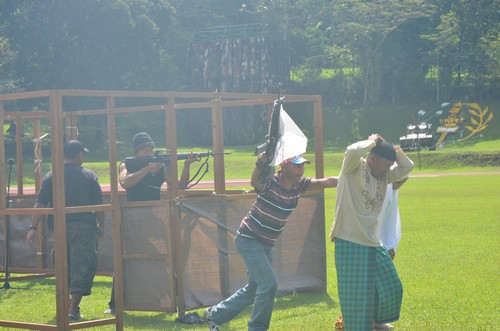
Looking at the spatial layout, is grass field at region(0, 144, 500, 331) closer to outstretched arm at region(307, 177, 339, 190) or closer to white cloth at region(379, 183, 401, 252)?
white cloth at region(379, 183, 401, 252)

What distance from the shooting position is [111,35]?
202 feet

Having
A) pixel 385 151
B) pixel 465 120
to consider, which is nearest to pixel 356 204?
pixel 385 151

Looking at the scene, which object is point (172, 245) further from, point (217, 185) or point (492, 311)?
point (492, 311)

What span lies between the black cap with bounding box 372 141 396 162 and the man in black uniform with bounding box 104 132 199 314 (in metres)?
3.32

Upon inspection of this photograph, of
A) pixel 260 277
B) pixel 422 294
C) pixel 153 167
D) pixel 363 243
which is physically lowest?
pixel 422 294

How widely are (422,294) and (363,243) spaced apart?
3.91 m

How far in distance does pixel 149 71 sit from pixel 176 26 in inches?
366

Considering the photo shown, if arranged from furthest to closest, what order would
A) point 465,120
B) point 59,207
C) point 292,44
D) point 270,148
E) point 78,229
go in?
point 292,44 → point 465,120 → point 78,229 → point 59,207 → point 270,148

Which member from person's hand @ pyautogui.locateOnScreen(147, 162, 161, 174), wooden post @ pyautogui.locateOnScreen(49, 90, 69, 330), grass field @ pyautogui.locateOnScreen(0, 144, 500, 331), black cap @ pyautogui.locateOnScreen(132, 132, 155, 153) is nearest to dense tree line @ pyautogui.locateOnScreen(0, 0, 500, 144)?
grass field @ pyautogui.locateOnScreen(0, 144, 500, 331)

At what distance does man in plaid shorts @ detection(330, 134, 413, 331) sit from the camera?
7.37m

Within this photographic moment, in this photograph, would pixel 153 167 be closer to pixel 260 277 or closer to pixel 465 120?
pixel 260 277

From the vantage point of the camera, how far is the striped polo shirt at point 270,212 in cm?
806

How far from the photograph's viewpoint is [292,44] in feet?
247

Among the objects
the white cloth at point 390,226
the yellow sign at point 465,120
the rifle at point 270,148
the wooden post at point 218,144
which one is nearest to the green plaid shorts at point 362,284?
the rifle at point 270,148
